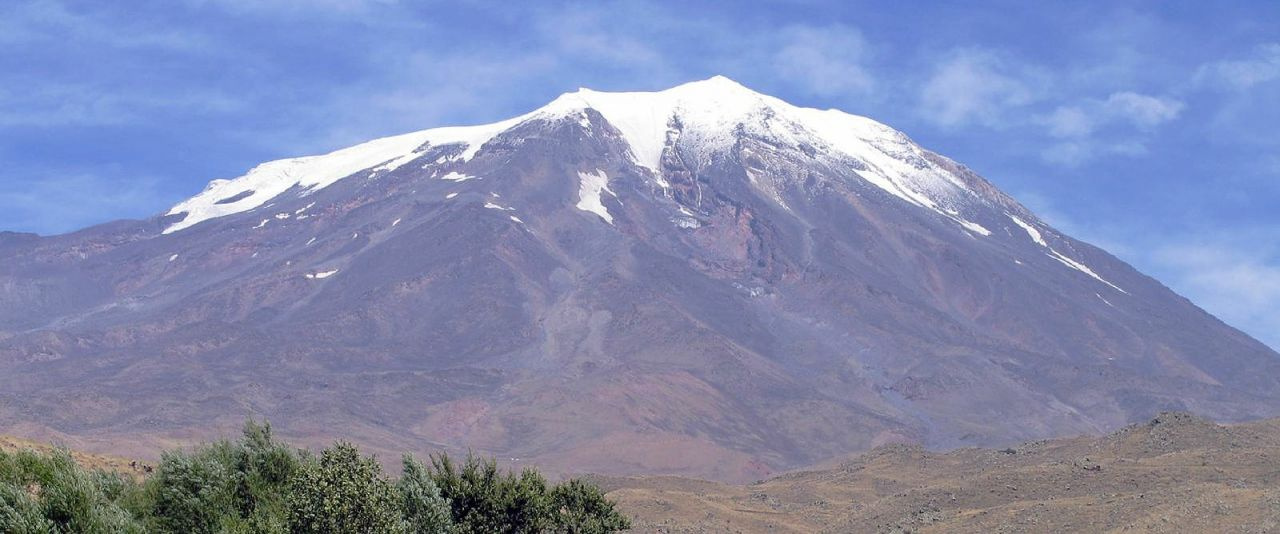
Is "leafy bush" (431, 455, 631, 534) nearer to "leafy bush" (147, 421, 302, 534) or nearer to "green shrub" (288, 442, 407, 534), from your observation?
"leafy bush" (147, 421, 302, 534)

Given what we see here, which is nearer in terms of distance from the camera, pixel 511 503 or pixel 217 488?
pixel 217 488

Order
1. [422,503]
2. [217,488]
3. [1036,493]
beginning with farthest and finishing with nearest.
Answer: [1036,493] → [422,503] → [217,488]

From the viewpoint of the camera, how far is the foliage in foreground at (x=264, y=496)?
2525cm

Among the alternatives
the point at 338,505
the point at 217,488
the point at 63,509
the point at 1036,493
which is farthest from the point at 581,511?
the point at 1036,493

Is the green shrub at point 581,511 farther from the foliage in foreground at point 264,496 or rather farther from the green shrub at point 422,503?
the green shrub at point 422,503

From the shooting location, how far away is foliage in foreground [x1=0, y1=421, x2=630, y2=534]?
25250 mm

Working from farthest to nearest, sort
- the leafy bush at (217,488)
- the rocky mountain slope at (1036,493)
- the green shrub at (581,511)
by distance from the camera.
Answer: the rocky mountain slope at (1036,493) → the green shrub at (581,511) → the leafy bush at (217,488)

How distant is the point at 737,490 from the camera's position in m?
94.4

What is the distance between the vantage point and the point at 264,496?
3091cm

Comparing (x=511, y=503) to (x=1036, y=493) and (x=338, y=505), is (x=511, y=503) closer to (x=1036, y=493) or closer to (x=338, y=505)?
(x=338, y=505)

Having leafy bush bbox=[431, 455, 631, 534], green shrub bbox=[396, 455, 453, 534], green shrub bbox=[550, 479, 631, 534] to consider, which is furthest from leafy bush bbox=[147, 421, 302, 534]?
green shrub bbox=[550, 479, 631, 534]

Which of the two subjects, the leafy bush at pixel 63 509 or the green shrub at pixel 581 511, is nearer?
the leafy bush at pixel 63 509

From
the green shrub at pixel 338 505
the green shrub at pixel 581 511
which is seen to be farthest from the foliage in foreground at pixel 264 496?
the green shrub at pixel 581 511

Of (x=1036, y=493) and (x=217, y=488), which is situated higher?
(x=1036, y=493)
